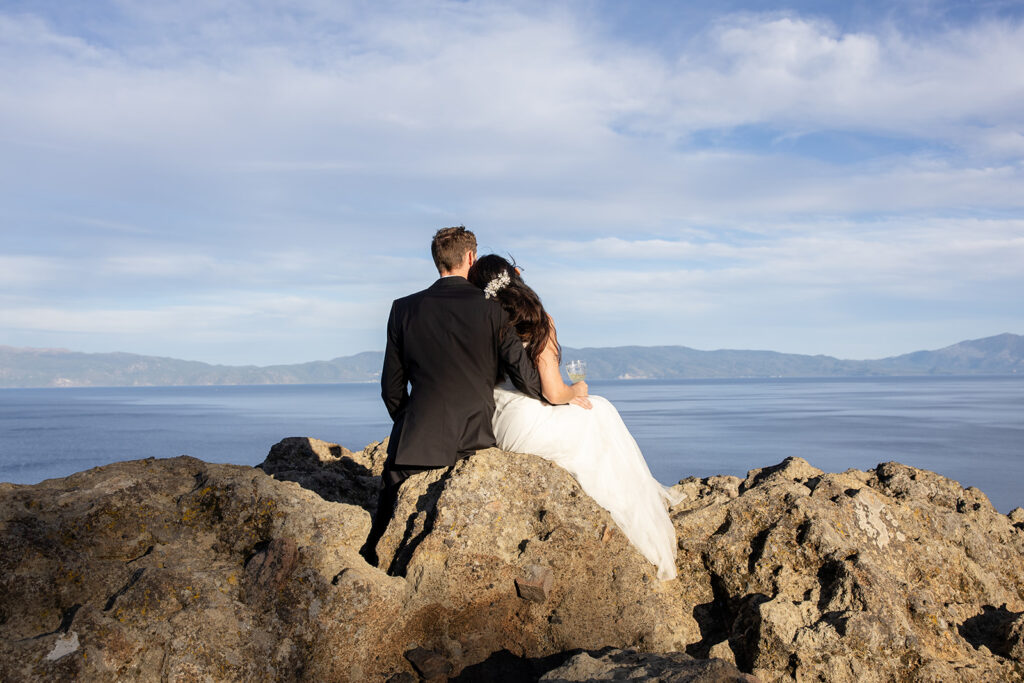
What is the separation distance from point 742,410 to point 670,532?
89408 mm

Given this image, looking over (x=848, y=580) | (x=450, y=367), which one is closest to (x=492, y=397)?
(x=450, y=367)

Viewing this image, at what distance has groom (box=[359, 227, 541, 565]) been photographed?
233 inches

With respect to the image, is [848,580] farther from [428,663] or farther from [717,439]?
[717,439]

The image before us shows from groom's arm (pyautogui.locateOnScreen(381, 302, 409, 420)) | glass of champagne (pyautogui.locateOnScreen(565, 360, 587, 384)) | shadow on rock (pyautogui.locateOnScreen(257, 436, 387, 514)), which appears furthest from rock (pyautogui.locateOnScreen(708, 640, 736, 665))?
shadow on rock (pyautogui.locateOnScreen(257, 436, 387, 514))

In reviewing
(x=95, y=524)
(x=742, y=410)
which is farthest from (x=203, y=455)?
(x=742, y=410)

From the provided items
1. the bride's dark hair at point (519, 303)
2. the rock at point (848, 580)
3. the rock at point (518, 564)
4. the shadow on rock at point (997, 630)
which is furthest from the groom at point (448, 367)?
the shadow on rock at point (997, 630)

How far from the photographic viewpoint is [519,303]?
6.13 m

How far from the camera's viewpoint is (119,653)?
13.9 ft

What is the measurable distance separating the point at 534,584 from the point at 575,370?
2.12 meters

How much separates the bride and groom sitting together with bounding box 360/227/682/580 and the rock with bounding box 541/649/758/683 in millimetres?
1538

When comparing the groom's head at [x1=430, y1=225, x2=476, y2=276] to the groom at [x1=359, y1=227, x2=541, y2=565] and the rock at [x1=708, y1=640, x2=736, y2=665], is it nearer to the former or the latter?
the groom at [x1=359, y1=227, x2=541, y2=565]

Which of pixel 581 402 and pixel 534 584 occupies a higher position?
pixel 581 402

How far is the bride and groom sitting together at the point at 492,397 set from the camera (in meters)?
5.93

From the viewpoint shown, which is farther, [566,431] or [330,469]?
[330,469]
